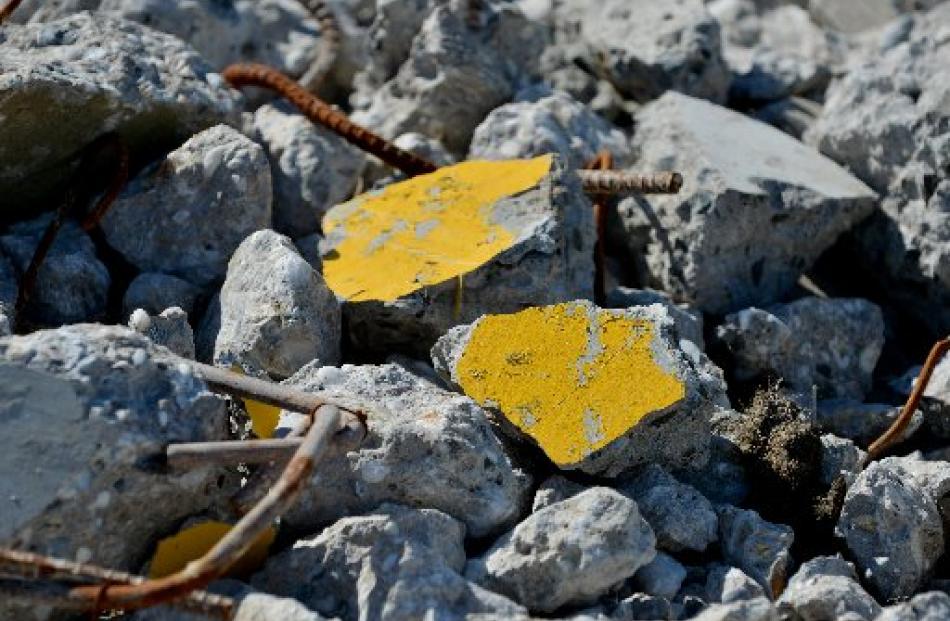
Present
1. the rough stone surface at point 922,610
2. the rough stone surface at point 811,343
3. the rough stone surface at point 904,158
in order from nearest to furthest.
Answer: the rough stone surface at point 922,610 < the rough stone surface at point 811,343 < the rough stone surface at point 904,158

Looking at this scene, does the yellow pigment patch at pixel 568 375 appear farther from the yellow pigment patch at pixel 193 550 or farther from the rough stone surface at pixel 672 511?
the yellow pigment patch at pixel 193 550

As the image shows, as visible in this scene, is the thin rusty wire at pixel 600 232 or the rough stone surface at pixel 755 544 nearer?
the rough stone surface at pixel 755 544

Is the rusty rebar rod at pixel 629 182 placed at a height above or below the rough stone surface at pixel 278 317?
above

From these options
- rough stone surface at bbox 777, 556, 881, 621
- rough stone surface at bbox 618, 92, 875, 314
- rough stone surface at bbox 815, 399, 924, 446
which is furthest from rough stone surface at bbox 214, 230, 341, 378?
rough stone surface at bbox 815, 399, 924, 446

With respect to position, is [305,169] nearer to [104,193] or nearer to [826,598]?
[104,193]

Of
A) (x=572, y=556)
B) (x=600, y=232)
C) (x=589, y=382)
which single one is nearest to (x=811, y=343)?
(x=600, y=232)

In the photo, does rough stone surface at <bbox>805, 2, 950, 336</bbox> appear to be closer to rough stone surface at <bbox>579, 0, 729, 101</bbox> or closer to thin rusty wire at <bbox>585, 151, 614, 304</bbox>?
rough stone surface at <bbox>579, 0, 729, 101</bbox>

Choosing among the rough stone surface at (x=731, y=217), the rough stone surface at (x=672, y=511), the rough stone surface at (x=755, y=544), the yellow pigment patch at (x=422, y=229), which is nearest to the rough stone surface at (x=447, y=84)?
the yellow pigment patch at (x=422, y=229)

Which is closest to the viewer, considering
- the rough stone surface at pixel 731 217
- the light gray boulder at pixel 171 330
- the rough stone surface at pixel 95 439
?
the rough stone surface at pixel 95 439
